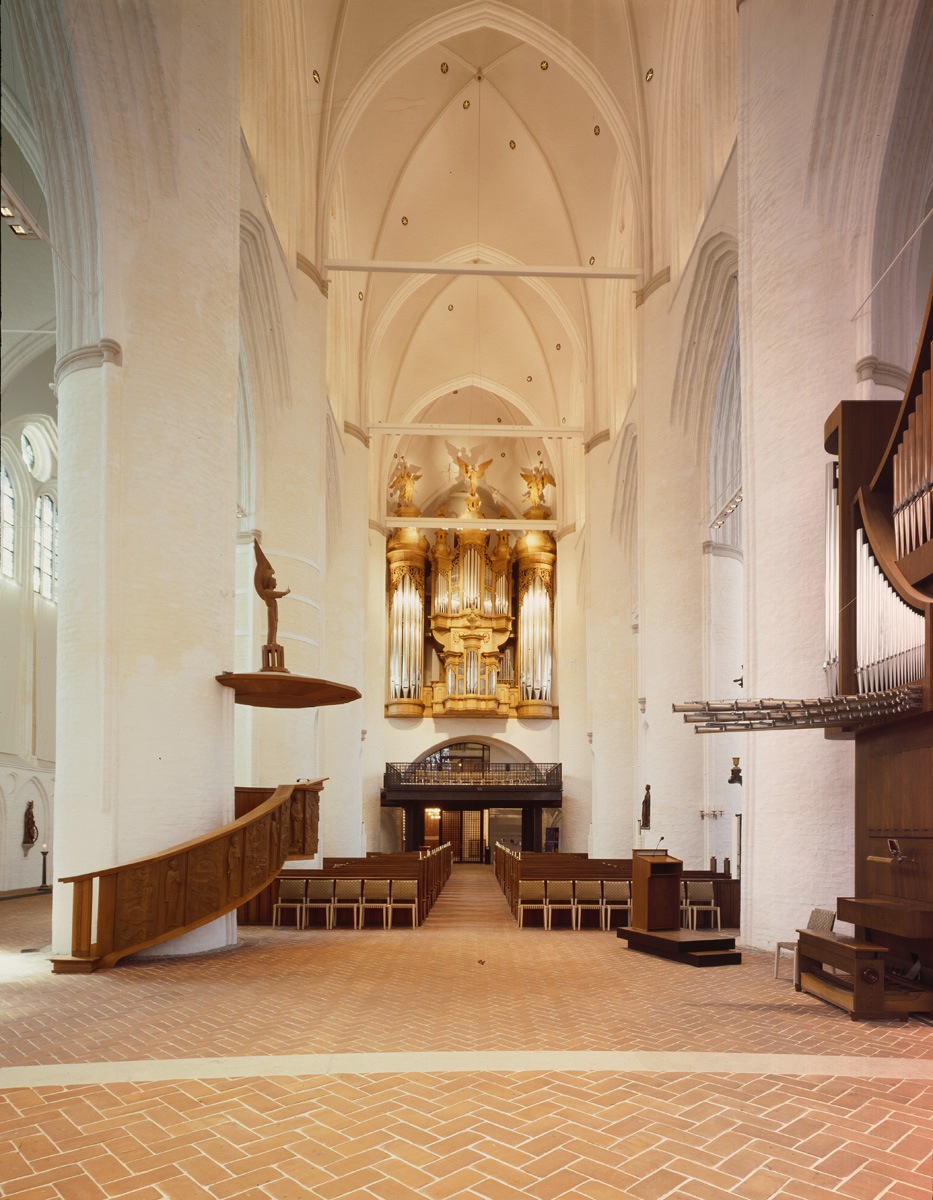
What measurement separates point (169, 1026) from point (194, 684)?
460 centimetres

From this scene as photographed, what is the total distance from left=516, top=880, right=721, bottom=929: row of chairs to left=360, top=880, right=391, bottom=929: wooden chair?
5.65ft

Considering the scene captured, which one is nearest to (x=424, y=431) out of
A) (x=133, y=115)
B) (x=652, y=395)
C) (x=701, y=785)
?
(x=652, y=395)

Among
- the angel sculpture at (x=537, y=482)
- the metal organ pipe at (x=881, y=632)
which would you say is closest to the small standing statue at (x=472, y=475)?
the angel sculpture at (x=537, y=482)

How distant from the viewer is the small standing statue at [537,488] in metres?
33.5

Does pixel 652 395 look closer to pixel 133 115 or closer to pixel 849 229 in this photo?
pixel 849 229

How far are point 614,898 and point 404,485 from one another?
21390mm

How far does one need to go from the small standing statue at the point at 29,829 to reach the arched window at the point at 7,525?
4.54 meters

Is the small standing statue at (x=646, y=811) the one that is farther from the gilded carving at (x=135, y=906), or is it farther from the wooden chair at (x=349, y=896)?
the gilded carving at (x=135, y=906)

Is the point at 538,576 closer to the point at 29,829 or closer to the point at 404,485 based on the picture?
the point at 404,485

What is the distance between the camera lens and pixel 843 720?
332 inches

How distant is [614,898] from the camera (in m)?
13.5

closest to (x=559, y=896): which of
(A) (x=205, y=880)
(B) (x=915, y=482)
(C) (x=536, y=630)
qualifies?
(A) (x=205, y=880)

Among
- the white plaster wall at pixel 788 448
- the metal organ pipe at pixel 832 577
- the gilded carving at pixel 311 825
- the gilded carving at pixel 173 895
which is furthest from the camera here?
the gilded carving at pixel 311 825

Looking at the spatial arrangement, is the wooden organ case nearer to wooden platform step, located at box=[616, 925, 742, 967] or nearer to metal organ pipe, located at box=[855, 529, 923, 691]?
metal organ pipe, located at box=[855, 529, 923, 691]
